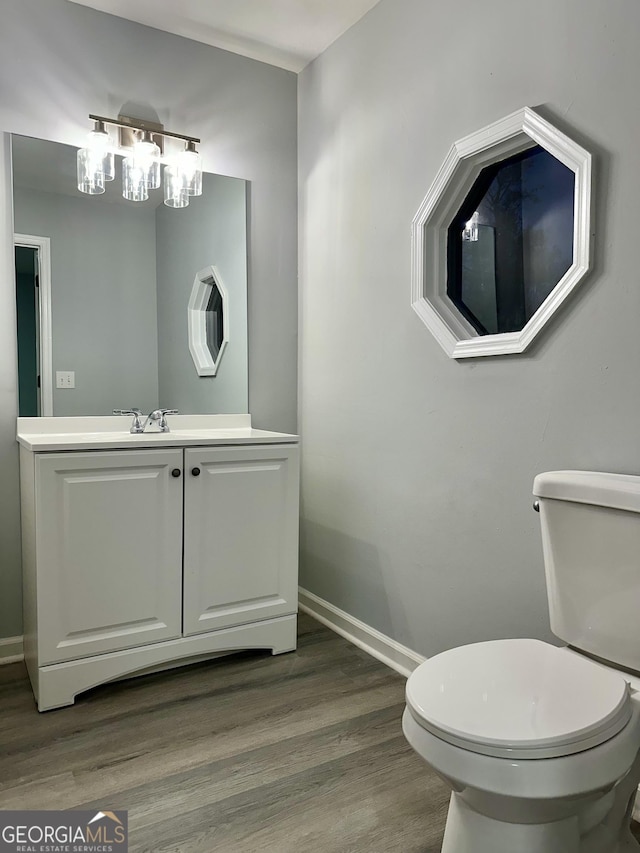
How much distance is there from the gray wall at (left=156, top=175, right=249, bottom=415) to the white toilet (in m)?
1.53

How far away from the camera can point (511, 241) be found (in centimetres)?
182

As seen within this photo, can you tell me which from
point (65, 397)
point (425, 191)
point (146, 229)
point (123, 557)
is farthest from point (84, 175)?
point (123, 557)

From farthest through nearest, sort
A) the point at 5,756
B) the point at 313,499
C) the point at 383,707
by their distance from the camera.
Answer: the point at 313,499, the point at 383,707, the point at 5,756

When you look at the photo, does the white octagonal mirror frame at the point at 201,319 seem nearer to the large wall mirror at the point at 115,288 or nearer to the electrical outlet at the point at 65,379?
the large wall mirror at the point at 115,288

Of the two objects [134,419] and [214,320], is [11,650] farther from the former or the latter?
[214,320]

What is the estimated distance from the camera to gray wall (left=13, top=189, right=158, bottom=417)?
2.30 m

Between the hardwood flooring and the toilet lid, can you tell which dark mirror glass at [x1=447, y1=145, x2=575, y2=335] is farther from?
the hardwood flooring

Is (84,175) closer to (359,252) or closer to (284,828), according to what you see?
(359,252)

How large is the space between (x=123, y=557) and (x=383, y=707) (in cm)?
95

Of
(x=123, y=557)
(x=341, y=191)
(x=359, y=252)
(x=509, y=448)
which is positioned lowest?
(x=123, y=557)

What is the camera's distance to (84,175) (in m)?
2.32

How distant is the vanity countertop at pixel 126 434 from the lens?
76.5 inches

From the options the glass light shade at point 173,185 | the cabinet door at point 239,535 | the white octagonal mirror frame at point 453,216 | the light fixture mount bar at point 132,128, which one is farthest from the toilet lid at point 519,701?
the light fixture mount bar at point 132,128

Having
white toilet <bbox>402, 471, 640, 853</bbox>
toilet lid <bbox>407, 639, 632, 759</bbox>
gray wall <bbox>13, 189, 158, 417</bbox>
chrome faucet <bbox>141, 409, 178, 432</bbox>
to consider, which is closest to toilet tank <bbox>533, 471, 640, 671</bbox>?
white toilet <bbox>402, 471, 640, 853</bbox>
